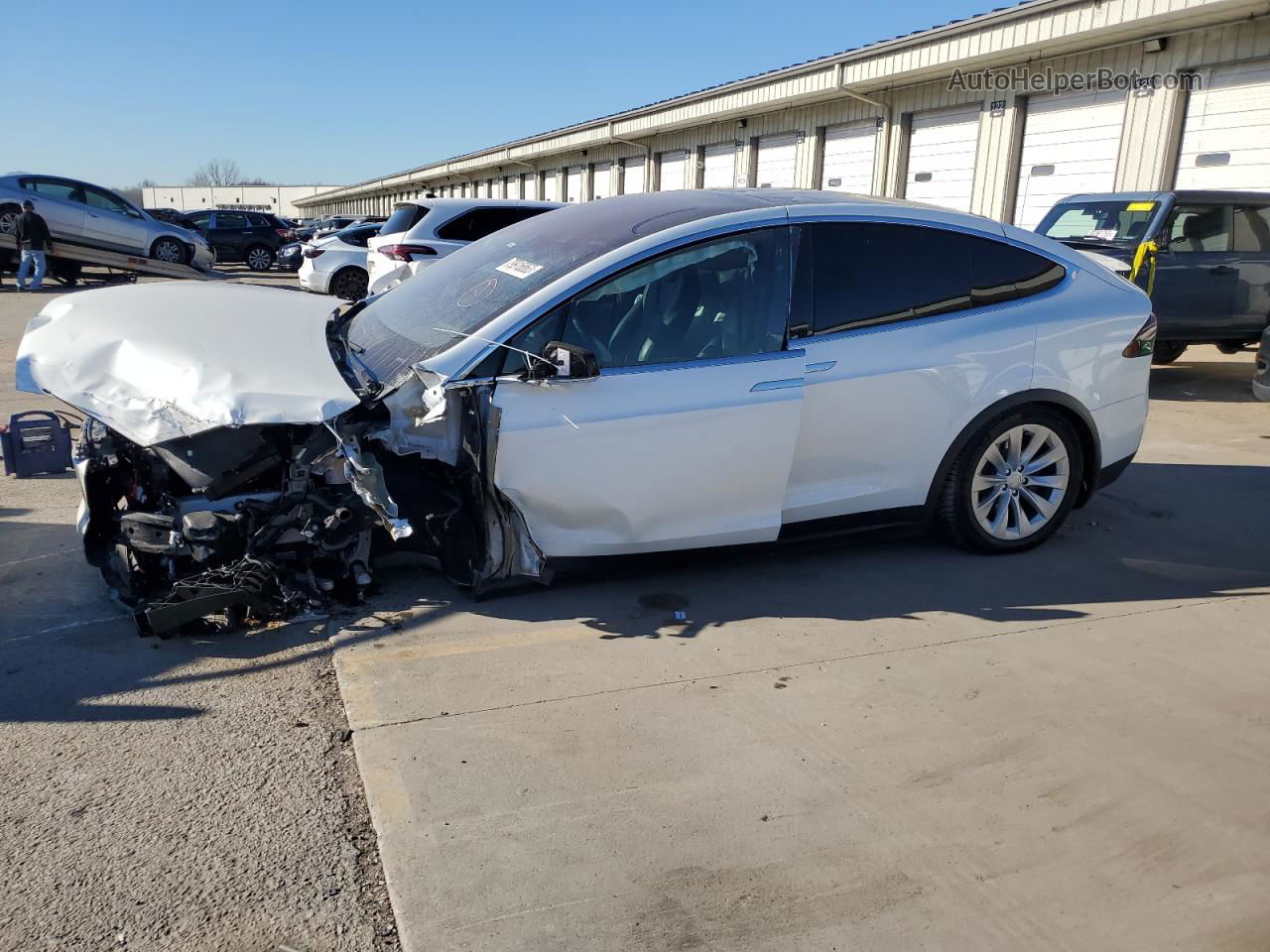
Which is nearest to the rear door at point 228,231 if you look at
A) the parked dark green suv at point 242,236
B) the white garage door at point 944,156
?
the parked dark green suv at point 242,236

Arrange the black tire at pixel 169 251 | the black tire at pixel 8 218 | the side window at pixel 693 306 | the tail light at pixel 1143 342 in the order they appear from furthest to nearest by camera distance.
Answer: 1. the black tire at pixel 169 251
2. the black tire at pixel 8 218
3. the tail light at pixel 1143 342
4. the side window at pixel 693 306

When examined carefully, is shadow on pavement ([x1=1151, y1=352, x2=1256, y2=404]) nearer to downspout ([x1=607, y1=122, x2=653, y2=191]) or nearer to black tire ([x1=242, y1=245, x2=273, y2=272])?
downspout ([x1=607, y1=122, x2=653, y2=191])

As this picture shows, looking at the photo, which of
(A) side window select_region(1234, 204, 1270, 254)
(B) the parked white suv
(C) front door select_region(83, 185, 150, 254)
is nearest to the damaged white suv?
(A) side window select_region(1234, 204, 1270, 254)

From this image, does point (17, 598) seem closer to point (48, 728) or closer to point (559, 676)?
point (48, 728)

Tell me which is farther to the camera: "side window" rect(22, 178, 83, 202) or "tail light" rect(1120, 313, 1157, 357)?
"side window" rect(22, 178, 83, 202)

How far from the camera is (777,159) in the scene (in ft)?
67.9

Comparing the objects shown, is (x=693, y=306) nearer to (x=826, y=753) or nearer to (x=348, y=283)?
(x=826, y=753)

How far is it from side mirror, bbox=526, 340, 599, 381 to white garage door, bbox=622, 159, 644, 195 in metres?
23.0

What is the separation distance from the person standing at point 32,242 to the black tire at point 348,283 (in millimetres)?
5164

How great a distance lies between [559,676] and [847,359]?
1.93 meters

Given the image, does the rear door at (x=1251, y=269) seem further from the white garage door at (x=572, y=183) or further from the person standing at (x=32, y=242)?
the white garage door at (x=572, y=183)

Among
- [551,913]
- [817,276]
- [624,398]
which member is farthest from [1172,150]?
[551,913]

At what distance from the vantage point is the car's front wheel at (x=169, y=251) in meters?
19.9

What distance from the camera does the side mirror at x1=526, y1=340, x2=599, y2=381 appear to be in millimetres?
3883
